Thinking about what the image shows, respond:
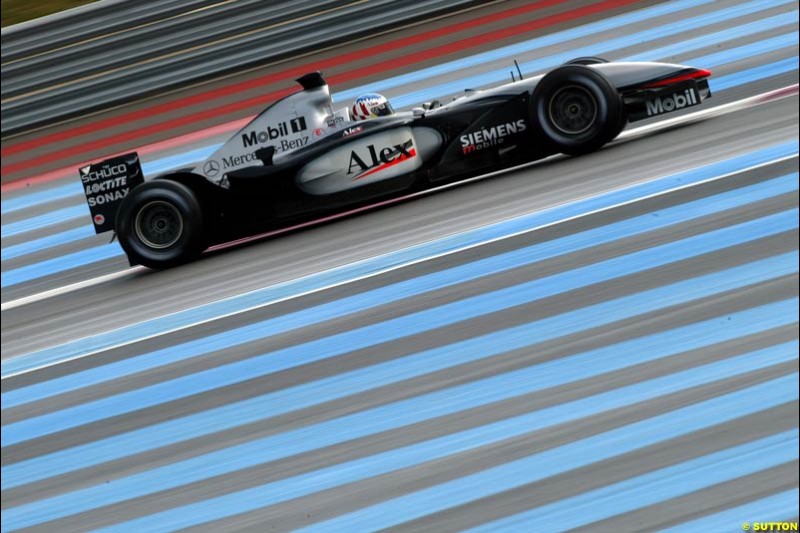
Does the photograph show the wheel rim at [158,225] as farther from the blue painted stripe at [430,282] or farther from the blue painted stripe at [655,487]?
the blue painted stripe at [655,487]

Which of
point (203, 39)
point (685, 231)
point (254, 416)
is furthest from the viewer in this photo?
point (203, 39)

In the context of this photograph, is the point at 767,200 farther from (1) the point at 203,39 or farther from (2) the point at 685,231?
(1) the point at 203,39

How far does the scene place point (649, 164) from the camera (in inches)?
289

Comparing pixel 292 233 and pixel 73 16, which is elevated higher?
pixel 73 16

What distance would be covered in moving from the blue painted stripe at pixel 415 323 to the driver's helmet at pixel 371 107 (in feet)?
6.14

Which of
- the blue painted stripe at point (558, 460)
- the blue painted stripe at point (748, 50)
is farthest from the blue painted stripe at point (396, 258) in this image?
the blue painted stripe at point (748, 50)

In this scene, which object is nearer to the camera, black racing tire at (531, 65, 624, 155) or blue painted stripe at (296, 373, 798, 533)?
blue painted stripe at (296, 373, 798, 533)

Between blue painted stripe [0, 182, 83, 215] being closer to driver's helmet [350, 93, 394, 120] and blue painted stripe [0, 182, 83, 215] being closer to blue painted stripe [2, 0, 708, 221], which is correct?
blue painted stripe [2, 0, 708, 221]

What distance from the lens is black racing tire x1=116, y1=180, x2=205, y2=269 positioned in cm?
788

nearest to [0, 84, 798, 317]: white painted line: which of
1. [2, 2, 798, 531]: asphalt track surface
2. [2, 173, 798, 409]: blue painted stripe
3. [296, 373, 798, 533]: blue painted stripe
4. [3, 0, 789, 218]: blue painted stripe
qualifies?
[2, 2, 798, 531]: asphalt track surface

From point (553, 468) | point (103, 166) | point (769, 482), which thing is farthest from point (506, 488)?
point (103, 166)

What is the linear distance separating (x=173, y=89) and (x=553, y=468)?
775cm

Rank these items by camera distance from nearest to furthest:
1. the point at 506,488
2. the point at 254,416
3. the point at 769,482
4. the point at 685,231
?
the point at 769,482, the point at 506,488, the point at 254,416, the point at 685,231

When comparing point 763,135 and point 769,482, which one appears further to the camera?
point 763,135
